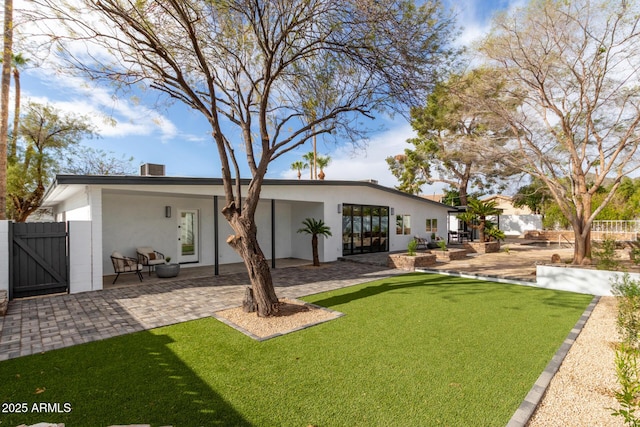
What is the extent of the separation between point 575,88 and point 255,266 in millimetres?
12209

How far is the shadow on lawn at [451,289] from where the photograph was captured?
7223mm

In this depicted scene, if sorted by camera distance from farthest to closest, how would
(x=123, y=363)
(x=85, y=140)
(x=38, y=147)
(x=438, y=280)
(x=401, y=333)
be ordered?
(x=85, y=140), (x=38, y=147), (x=438, y=280), (x=401, y=333), (x=123, y=363)

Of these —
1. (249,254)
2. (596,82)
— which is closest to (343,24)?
(249,254)

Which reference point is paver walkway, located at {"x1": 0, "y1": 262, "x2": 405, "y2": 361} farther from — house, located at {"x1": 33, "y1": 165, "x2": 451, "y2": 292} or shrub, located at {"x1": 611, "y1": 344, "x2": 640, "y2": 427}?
shrub, located at {"x1": 611, "y1": 344, "x2": 640, "y2": 427}

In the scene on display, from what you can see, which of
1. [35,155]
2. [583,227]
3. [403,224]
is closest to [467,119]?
[583,227]

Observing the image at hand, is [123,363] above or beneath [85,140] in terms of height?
beneath

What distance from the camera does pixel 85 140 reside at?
2227cm

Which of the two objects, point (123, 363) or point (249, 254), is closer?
point (123, 363)

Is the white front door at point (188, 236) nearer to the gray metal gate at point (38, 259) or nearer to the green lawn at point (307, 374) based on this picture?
the gray metal gate at point (38, 259)

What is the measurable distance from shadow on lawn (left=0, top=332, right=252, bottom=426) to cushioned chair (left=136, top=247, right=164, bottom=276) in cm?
579

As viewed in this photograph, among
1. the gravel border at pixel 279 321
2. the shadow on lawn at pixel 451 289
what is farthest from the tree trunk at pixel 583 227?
the gravel border at pixel 279 321

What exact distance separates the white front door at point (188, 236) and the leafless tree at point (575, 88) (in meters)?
12.0

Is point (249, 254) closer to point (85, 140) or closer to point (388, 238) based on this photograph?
point (388, 238)

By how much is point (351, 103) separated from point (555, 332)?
5.98 m
